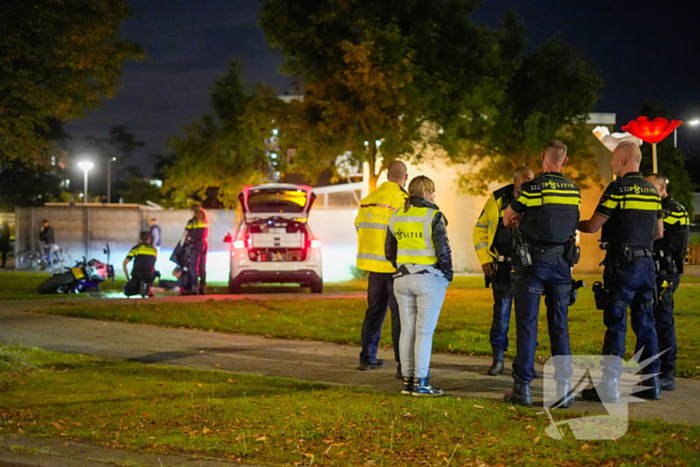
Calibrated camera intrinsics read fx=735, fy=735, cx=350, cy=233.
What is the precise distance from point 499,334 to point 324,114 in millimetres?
12474

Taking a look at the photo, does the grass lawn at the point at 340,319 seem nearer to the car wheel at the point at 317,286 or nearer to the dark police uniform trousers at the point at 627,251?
the car wheel at the point at 317,286

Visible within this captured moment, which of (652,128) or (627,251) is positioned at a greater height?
(652,128)

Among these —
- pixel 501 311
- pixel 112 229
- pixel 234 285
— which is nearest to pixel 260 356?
pixel 501 311

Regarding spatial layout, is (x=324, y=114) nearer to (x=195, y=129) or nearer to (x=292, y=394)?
(x=292, y=394)

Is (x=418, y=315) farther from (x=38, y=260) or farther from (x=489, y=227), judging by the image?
(x=38, y=260)

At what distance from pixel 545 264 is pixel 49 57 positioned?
10203 millimetres

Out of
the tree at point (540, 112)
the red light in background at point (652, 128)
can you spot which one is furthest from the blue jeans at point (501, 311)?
the tree at point (540, 112)

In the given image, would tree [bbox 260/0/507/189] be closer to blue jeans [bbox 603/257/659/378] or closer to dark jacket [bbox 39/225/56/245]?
dark jacket [bbox 39/225/56/245]

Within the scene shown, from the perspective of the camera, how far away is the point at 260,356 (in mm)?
8219

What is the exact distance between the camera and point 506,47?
25.3m

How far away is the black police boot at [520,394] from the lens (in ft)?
18.9

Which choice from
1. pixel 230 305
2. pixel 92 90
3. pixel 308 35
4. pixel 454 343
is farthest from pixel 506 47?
pixel 454 343

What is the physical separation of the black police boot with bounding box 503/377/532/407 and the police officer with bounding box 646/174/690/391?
1.49 metres

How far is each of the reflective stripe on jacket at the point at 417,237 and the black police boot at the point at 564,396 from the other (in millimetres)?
Result: 1423
